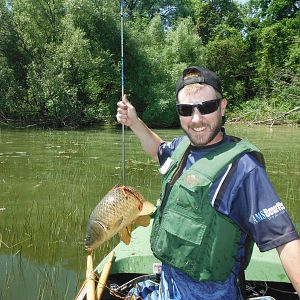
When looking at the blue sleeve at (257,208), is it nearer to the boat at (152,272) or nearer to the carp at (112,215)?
the carp at (112,215)

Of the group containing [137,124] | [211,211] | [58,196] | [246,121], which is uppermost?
[137,124]

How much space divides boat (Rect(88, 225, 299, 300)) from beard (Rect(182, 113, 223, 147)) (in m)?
1.54

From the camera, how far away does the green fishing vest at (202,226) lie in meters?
1.97

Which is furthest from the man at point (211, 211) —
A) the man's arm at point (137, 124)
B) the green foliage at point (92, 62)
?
the green foliage at point (92, 62)

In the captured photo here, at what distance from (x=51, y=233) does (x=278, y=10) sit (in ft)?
116

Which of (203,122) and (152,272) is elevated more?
(203,122)

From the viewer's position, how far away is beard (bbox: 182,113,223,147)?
2138 millimetres

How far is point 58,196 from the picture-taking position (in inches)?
302

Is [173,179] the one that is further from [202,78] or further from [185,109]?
[202,78]

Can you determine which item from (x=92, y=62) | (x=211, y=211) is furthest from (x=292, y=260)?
(x=92, y=62)

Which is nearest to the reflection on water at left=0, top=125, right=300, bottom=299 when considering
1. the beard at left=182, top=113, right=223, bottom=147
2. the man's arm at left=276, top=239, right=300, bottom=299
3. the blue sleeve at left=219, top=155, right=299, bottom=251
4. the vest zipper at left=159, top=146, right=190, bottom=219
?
the vest zipper at left=159, top=146, right=190, bottom=219

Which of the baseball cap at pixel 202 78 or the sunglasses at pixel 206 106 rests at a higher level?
the baseball cap at pixel 202 78

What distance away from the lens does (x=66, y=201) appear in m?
7.26

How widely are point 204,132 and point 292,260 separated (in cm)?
75
